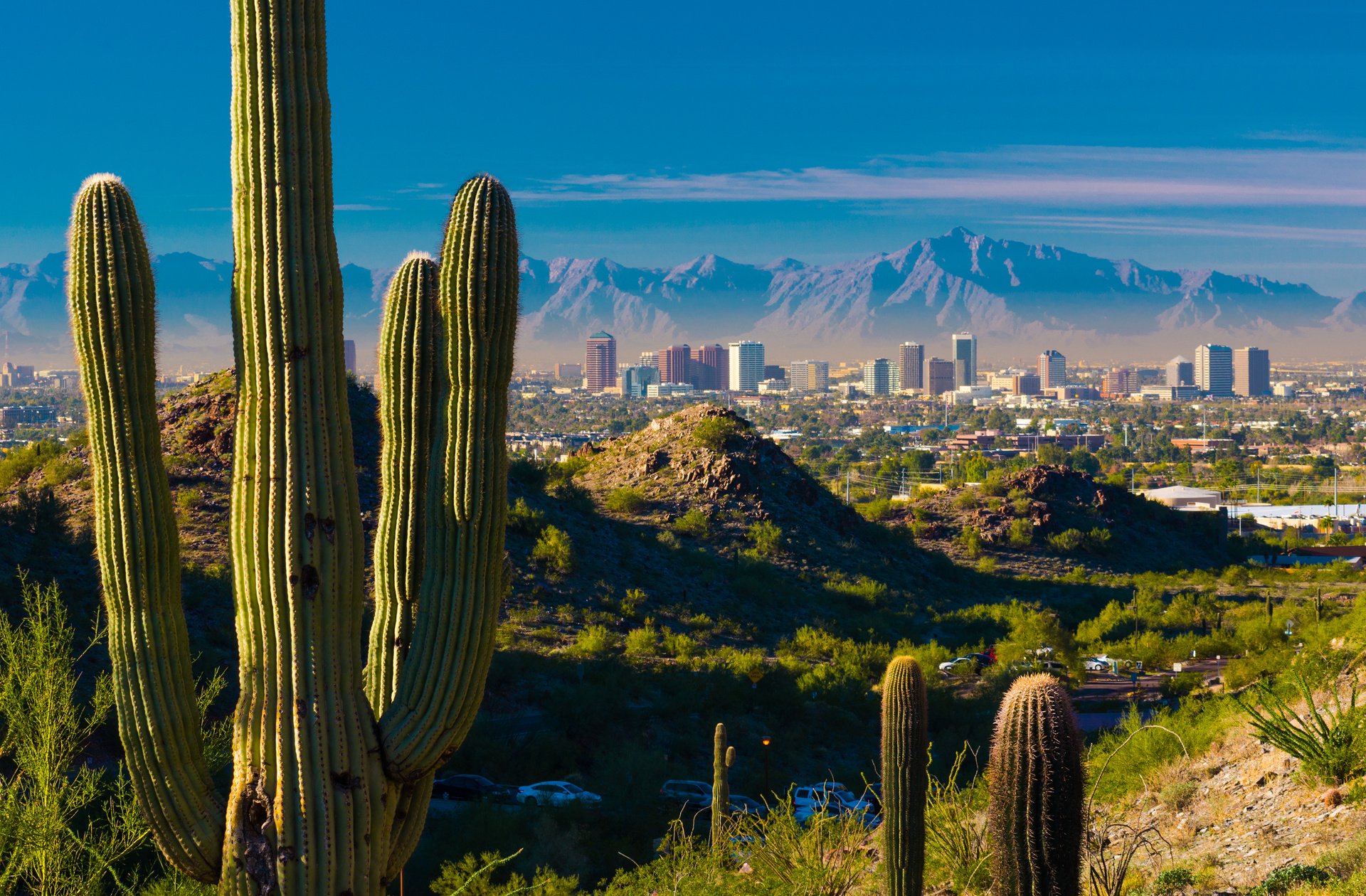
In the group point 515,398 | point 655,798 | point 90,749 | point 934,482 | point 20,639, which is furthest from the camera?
point 515,398

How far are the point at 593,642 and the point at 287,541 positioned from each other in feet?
63.9

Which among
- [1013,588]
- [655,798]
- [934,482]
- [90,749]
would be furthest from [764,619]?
[934,482]

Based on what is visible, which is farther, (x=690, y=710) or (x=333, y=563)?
(x=690, y=710)

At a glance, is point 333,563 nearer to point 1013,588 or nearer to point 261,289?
→ point 261,289

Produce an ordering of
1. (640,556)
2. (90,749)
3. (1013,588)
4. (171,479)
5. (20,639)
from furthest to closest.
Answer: (1013,588) < (640,556) < (171,479) < (90,749) < (20,639)

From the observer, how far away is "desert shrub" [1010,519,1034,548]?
136 feet

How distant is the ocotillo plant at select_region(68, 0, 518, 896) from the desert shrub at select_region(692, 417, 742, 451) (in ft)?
107

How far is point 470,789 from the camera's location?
16328mm

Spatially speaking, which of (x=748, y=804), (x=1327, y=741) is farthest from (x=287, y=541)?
(x=748, y=804)

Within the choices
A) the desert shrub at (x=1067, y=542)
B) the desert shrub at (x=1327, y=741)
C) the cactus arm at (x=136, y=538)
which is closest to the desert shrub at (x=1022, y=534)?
the desert shrub at (x=1067, y=542)

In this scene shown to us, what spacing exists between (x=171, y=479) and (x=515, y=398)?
169811mm

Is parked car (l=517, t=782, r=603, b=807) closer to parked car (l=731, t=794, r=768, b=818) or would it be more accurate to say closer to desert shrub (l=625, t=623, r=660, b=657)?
parked car (l=731, t=794, r=768, b=818)

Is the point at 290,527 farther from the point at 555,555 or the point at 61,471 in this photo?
the point at 61,471

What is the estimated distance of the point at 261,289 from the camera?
5066 mm
